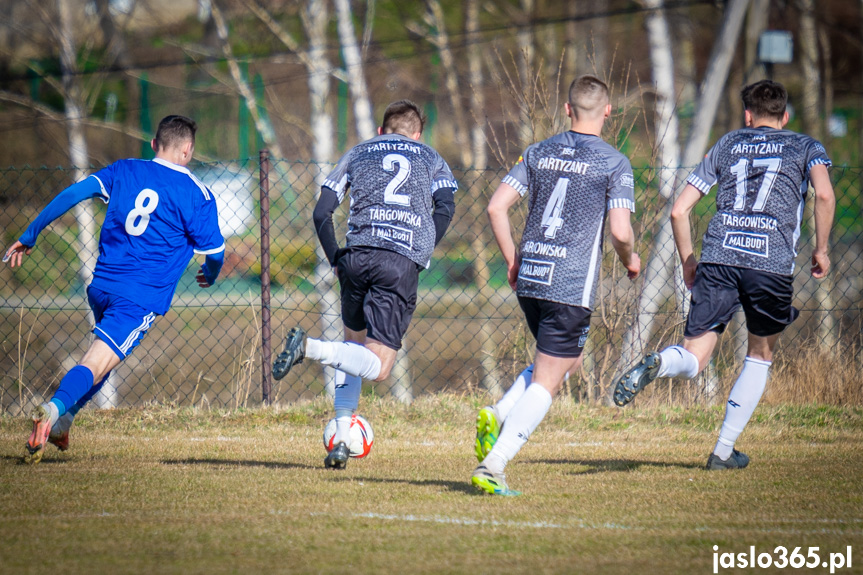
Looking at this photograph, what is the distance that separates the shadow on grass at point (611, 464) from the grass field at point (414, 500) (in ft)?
0.06

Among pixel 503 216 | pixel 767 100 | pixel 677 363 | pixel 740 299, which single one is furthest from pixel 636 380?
pixel 767 100

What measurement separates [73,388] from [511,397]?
7.53 ft

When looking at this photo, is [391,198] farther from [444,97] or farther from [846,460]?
[444,97]

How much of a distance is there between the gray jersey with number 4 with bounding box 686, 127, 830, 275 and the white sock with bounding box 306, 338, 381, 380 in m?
1.89

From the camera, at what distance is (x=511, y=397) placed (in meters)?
4.07

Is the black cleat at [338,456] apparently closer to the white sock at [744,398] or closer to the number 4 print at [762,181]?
the white sock at [744,398]

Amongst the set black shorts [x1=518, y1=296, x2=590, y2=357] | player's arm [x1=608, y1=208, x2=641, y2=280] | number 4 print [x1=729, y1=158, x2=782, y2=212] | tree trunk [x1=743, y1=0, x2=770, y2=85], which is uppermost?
tree trunk [x1=743, y1=0, x2=770, y2=85]

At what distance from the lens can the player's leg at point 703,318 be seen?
430 centimetres

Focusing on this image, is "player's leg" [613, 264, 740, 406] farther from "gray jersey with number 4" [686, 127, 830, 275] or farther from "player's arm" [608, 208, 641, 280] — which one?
"player's arm" [608, 208, 641, 280]

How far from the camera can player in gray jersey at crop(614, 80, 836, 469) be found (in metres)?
4.29

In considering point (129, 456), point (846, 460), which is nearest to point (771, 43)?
point (846, 460)

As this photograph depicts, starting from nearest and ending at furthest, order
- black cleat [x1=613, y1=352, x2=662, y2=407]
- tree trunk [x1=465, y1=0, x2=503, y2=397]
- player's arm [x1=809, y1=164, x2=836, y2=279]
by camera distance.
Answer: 1. black cleat [x1=613, y1=352, x2=662, y2=407]
2. player's arm [x1=809, y1=164, x2=836, y2=279]
3. tree trunk [x1=465, y1=0, x2=503, y2=397]

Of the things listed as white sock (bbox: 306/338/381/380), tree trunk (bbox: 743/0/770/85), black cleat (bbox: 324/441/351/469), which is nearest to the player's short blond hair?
white sock (bbox: 306/338/381/380)

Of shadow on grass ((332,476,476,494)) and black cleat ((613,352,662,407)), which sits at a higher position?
black cleat ((613,352,662,407))
